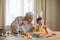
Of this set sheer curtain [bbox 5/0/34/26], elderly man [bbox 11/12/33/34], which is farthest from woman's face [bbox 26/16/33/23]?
sheer curtain [bbox 5/0/34/26]

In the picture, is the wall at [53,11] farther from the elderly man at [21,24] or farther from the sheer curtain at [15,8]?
the elderly man at [21,24]

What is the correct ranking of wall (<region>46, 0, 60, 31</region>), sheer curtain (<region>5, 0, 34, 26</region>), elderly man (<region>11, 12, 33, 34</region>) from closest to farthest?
elderly man (<region>11, 12, 33, 34</region>) → sheer curtain (<region>5, 0, 34, 26</region>) → wall (<region>46, 0, 60, 31</region>)

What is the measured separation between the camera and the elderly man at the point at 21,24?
77cm

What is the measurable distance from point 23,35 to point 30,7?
112cm

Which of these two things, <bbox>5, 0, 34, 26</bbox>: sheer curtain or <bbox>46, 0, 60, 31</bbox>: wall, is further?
<bbox>46, 0, 60, 31</bbox>: wall

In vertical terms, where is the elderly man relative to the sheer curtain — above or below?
below

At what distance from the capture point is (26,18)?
2.75 feet

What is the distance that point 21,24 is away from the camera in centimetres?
81

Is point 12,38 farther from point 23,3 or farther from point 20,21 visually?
point 23,3

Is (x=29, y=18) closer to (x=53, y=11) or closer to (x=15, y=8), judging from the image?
(x=15, y=8)

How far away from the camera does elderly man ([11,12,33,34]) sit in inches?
30.2

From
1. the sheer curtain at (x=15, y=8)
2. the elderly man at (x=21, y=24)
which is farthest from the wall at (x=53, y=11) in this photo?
Answer: the elderly man at (x=21, y=24)

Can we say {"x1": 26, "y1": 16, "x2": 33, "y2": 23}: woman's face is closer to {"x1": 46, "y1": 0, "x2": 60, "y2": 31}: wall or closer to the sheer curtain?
the sheer curtain

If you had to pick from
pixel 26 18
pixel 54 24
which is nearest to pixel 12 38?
pixel 26 18
